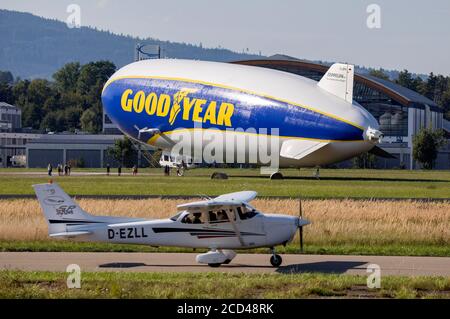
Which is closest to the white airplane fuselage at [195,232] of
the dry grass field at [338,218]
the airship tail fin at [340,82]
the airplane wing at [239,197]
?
the airplane wing at [239,197]

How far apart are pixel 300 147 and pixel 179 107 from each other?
1093 centimetres

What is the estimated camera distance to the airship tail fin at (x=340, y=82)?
69.9m

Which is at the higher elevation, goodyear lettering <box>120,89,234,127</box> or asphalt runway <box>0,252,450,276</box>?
goodyear lettering <box>120,89,234,127</box>

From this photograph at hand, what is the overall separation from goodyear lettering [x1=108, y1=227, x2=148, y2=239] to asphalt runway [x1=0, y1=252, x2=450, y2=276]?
0.76 m

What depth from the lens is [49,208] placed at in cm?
2498

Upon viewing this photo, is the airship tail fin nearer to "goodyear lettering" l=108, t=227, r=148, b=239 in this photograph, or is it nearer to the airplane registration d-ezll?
the airplane registration d-ezll

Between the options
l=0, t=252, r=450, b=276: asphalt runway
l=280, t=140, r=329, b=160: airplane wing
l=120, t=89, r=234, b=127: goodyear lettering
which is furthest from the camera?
l=120, t=89, r=234, b=127: goodyear lettering

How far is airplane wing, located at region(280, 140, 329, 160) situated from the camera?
68.5 m

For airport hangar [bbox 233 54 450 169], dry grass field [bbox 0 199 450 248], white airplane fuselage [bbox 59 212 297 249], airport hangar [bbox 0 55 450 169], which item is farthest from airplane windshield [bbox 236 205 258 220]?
airport hangar [bbox 233 54 450 169]

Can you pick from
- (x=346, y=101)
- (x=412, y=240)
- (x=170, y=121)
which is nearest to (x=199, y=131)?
Result: (x=170, y=121)

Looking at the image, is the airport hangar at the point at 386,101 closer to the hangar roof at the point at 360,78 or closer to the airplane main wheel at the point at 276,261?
the hangar roof at the point at 360,78
